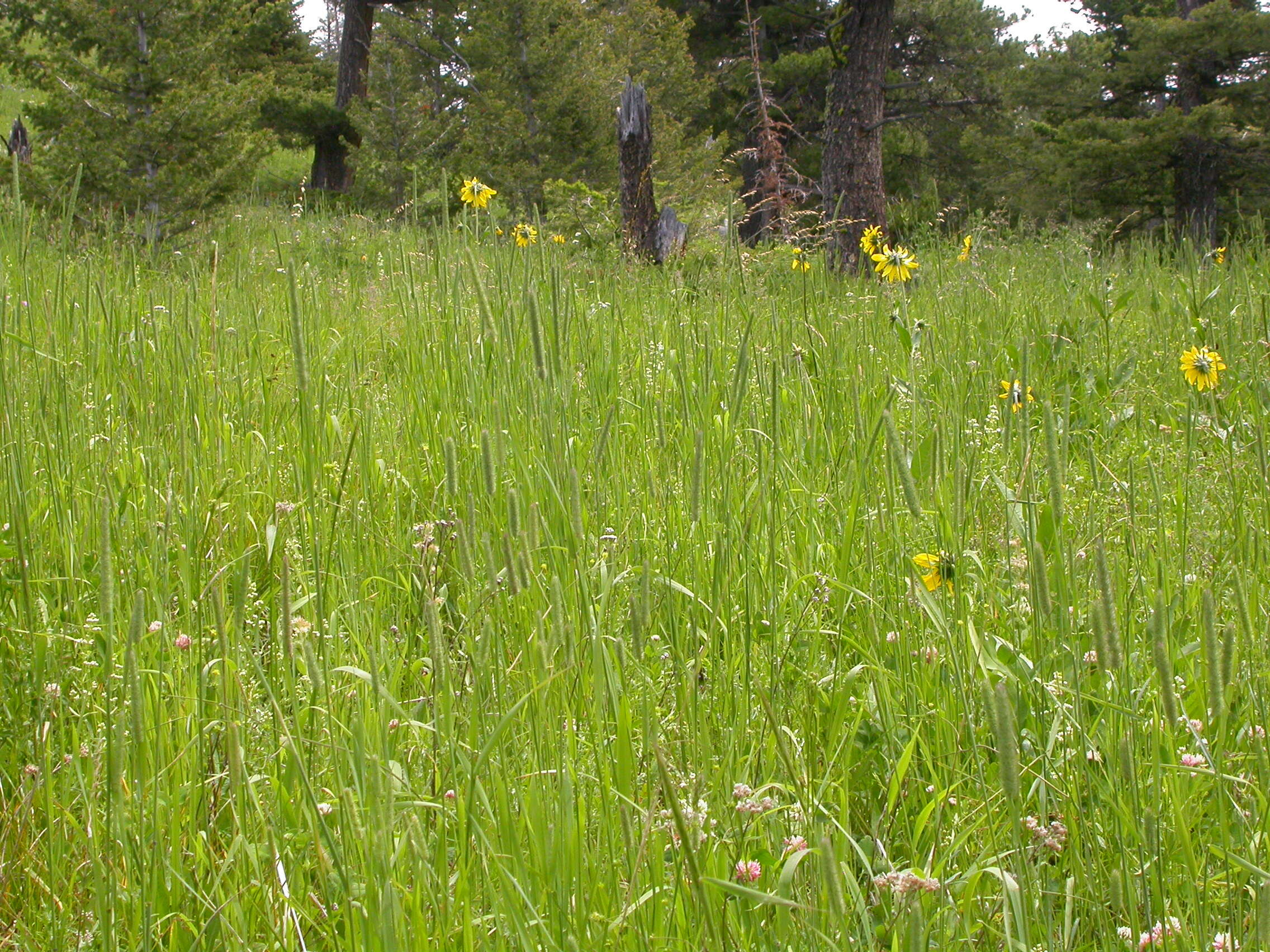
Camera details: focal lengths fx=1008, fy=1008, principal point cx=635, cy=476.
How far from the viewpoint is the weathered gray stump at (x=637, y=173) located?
6.89 metres

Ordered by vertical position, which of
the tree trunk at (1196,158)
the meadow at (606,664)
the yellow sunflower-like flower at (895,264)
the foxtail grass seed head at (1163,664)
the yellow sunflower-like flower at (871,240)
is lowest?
the meadow at (606,664)

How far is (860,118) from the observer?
21.6 feet

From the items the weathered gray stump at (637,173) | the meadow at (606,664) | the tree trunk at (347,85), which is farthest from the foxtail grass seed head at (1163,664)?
the tree trunk at (347,85)

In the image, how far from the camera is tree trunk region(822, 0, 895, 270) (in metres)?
6.58

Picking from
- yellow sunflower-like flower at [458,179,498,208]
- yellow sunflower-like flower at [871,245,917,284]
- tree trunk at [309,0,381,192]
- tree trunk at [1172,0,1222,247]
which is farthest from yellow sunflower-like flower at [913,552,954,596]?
tree trunk at [309,0,381,192]

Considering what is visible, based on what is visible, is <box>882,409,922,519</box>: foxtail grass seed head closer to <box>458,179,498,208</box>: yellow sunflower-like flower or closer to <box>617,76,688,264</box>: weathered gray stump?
<box>458,179,498,208</box>: yellow sunflower-like flower

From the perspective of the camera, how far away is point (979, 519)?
189 cm

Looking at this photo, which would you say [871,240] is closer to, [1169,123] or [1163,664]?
[1163,664]

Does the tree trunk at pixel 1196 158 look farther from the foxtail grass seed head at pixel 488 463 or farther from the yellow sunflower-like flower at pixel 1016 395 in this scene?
the foxtail grass seed head at pixel 488 463

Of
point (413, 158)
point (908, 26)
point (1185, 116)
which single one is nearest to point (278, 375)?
point (413, 158)

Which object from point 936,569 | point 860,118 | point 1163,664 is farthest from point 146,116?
point 1163,664

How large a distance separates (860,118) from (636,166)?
1.55m

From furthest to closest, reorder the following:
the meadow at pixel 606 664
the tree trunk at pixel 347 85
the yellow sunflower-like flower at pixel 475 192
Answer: the tree trunk at pixel 347 85 < the yellow sunflower-like flower at pixel 475 192 < the meadow at pixel 606 664

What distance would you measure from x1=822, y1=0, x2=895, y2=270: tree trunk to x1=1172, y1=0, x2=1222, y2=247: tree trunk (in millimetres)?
6887
